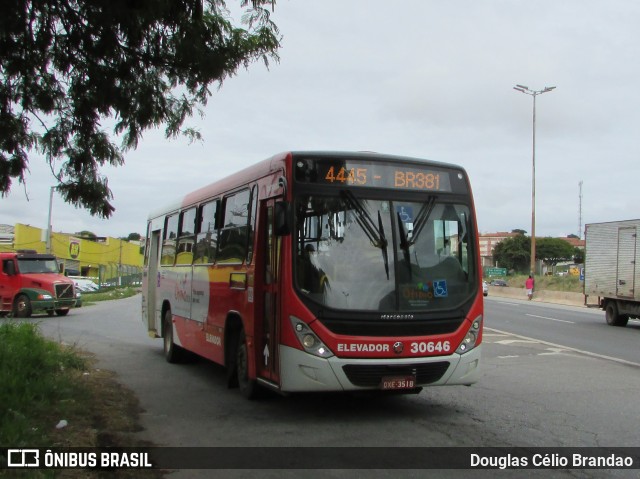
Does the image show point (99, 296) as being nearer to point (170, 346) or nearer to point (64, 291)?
point (64, 291)

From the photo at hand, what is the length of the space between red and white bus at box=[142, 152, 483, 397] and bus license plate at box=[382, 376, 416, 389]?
11 millimetres

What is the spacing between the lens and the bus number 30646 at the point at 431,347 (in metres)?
7.18

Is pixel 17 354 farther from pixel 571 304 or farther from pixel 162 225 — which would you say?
pixel 571 304

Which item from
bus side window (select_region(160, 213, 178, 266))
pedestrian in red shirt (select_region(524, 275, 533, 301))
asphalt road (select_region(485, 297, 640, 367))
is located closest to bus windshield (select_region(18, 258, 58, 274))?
bus side window (select_region(160, 213, 178, 266))

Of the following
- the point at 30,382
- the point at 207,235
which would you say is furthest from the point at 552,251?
the point at 30,382

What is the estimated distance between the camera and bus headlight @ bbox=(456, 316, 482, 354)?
7.49 m

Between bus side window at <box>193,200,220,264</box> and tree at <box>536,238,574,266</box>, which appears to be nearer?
bus side window at <box>193,200,220,264</box>

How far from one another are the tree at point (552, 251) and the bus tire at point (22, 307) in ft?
351

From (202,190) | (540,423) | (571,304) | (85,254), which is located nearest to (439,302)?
(540,423)

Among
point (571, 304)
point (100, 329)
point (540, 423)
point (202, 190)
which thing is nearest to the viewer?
point (540, 423)

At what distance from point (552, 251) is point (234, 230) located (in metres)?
118

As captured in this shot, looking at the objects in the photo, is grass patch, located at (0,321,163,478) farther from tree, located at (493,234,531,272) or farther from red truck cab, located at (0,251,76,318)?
tree, located at (493,234,531,272)

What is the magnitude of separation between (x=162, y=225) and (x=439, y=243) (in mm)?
7677

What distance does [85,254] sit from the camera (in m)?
67.5
